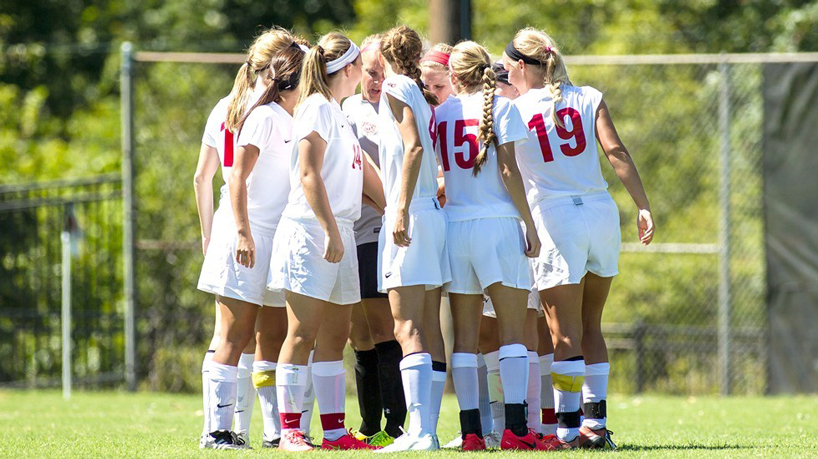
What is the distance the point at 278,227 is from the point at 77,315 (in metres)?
6.77

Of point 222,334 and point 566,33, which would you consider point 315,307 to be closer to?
point 222,334

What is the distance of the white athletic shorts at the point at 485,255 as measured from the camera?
4.95 m

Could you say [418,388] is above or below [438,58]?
below

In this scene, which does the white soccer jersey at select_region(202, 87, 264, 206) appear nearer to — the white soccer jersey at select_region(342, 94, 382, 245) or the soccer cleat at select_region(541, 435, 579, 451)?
the white soccer jersey at select_region(342, 94, 382, 245)

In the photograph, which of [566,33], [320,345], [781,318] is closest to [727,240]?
[781,318]

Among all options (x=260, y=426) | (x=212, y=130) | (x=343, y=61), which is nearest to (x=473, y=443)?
(x=343, y=61)

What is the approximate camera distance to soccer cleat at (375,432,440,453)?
480 cm

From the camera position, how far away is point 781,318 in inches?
400

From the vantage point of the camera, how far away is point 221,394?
17.0ft

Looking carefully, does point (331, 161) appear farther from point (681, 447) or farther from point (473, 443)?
point (681, 447)

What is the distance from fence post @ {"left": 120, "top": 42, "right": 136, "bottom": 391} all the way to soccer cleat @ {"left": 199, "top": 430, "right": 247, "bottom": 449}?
548 cm

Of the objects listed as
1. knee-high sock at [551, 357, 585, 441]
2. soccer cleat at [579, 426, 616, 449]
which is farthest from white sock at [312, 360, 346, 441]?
soccer cleat at [579, 426, 616, 449]

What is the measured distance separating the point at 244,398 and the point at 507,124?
1999mm

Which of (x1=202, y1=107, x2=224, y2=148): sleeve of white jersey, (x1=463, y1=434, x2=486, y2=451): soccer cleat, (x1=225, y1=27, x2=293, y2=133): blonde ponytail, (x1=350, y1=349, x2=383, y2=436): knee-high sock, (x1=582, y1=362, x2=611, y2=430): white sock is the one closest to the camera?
(x1=463, y1=434, x2=486, y2=451): soccer cleat
